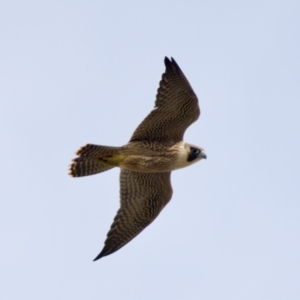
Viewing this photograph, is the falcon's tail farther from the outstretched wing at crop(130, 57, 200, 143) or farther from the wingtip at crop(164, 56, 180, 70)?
the wingtip at crop(164, 56, 180, 70)

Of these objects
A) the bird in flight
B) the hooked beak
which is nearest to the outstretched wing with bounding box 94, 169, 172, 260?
the bird in flight

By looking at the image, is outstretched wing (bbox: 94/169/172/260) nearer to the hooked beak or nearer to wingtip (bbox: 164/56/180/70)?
the hooked beak

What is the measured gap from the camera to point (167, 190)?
58.0 ft

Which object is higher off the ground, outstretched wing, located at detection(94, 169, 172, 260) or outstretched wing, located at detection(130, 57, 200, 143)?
outstretched wing, located at detection(130, 57, 200, 143)

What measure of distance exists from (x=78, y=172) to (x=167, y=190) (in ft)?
5.38

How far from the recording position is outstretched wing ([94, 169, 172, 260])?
17.5m

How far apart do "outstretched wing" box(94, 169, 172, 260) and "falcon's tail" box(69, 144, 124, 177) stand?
0.80 meters

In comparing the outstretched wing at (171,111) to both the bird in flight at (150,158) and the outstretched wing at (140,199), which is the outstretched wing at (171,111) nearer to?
the bird in flight at (150,158)

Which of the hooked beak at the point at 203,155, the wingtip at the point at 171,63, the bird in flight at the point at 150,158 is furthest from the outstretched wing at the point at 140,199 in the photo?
the wingtip at the point at 171,63

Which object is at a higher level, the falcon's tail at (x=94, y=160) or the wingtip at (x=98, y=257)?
the falcon's tail at (x=94, y=160)

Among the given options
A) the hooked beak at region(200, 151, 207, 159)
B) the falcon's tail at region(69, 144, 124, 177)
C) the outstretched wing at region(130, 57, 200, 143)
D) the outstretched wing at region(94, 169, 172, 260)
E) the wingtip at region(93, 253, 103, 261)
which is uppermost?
the outstretched wing at region(130, 57, 200, 143)

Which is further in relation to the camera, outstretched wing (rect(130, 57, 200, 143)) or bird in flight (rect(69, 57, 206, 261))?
bird in flight (rect(69, 57, 206, 261))

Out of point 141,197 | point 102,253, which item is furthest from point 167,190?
→ point 102,253

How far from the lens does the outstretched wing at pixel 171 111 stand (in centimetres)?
1634
